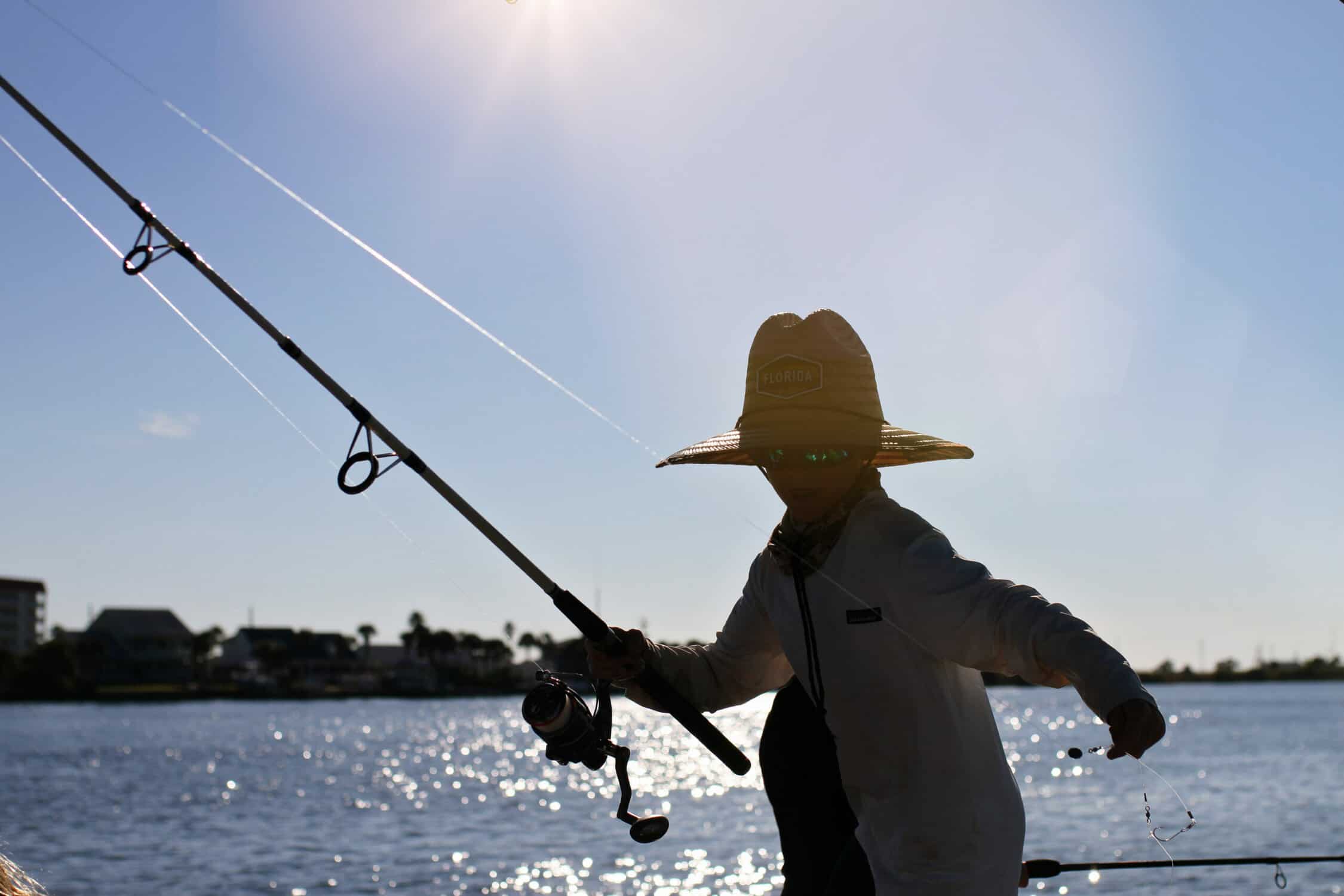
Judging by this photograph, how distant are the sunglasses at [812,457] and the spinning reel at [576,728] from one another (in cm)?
79

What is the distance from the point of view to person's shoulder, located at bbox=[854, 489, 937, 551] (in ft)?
8.64

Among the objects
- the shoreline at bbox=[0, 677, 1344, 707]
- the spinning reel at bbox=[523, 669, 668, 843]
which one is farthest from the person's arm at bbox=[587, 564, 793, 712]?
the shoreline at bbox=[0, 677, 1344, 707]

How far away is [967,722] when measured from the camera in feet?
8.52

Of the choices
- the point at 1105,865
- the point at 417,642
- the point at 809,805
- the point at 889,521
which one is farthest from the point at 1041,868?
the point at 417,642

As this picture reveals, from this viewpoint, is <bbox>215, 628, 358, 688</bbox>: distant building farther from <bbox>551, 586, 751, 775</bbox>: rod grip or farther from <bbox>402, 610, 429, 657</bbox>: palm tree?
<bbox>551, 586, 751, 775</bbox>: rod grip

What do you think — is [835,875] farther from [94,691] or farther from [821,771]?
[94,691]

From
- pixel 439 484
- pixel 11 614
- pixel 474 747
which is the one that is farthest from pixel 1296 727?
pixel 11 614

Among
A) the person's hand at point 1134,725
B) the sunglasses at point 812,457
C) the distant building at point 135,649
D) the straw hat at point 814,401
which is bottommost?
the person's hand at point 1134,725

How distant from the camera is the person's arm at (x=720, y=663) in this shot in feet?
10.2

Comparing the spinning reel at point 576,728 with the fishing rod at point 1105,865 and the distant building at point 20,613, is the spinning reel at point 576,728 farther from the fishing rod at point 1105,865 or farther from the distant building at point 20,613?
the distant building at point 20,613

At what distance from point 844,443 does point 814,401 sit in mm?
120

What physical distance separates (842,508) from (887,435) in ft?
0.70

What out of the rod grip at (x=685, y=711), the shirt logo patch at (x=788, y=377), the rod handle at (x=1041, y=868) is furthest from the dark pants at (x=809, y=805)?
the rod handle at (x=1041, y=868)

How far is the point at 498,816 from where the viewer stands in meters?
32.1
